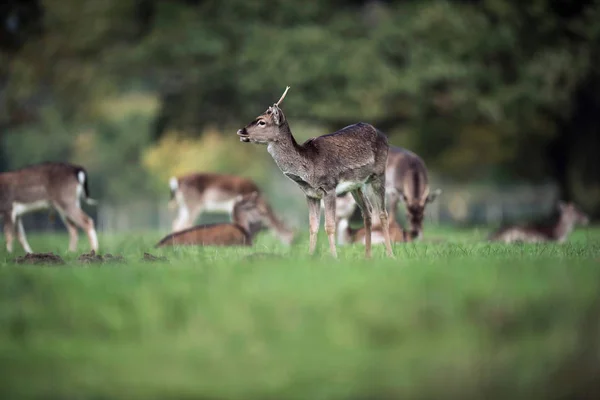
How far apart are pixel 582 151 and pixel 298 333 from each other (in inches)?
863

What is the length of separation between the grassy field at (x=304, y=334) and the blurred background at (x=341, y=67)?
45.4 ft

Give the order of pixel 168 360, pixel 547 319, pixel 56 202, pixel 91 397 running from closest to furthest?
1. pixel 91 397
2. pixel 168 360
3. pixel 547 319
4. pixel 56 202

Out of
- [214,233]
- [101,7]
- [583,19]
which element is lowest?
[214,233]

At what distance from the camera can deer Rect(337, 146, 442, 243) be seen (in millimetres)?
15398

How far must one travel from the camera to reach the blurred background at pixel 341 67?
79.4 feet

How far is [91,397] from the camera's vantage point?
6.14 metres

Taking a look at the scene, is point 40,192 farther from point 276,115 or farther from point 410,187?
point 276,115

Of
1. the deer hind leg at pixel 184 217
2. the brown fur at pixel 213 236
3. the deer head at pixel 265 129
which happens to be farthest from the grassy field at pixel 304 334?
the deer hind leg at pixel 184 217

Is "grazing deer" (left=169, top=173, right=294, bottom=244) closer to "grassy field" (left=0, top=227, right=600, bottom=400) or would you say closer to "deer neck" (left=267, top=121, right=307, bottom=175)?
"deer neck" (left=267, top=121, right=307, bottom=175)

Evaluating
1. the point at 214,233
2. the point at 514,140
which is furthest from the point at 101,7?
the point at 214,233

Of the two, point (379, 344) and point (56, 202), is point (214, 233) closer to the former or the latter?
point (56, 202)

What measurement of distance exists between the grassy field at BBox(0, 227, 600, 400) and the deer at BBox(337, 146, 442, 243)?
740 centimetres

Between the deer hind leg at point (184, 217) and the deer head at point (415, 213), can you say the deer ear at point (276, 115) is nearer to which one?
the deer head at point (415, 213)

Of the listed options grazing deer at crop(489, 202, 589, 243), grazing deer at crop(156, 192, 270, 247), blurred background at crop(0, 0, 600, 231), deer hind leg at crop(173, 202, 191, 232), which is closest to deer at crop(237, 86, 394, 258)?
grazing deer at crop(156, 192, 270, 247)
